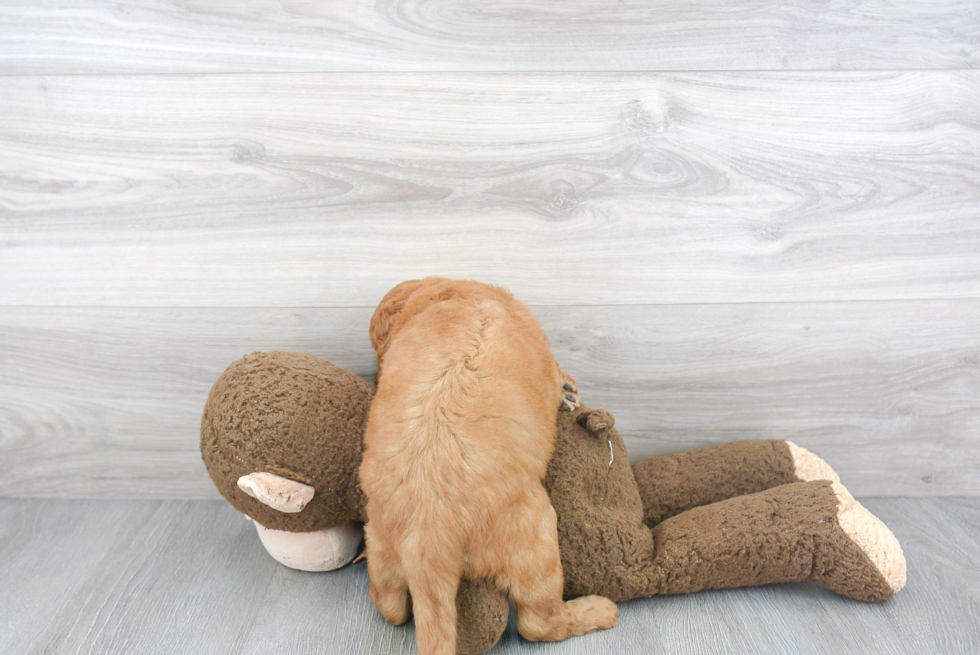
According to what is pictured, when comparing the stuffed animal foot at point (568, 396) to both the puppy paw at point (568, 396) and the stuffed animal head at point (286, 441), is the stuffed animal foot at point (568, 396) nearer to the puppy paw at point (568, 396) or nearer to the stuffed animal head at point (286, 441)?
the puppy paw at point (568, 396)

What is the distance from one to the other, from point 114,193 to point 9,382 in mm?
416

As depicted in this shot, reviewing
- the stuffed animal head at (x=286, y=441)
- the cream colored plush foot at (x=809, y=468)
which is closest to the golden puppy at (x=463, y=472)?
the stuffed animal head at (x=286, y=441)

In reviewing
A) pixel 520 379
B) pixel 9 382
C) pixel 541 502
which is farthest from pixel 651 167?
pixel 9 382

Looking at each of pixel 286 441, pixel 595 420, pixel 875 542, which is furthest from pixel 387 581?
pixel 875 542

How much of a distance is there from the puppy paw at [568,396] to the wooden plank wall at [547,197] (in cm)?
14

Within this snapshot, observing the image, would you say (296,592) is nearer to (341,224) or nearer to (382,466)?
(382,466)

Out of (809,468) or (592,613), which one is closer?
(592,613)

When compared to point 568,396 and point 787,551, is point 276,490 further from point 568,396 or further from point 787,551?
point 787,551

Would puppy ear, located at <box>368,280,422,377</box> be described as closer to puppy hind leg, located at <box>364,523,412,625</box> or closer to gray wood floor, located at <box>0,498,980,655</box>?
puppy hind leg, located at <box>364,523,412,625</box>

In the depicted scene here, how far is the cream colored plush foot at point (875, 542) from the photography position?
34.6 inches

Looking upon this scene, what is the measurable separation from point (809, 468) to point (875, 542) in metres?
0.17

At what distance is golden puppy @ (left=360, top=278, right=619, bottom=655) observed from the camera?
2.45ft

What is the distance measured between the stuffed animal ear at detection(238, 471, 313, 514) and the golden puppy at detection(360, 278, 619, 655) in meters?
0.12

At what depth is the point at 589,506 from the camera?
905mm
